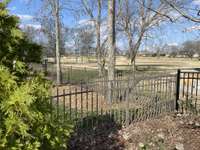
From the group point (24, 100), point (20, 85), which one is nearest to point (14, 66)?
point (20, 85)

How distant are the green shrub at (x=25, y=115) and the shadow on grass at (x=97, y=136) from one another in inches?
88.4

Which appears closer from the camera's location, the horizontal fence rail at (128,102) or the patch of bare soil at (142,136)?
the patch of bare soil at (142,136)

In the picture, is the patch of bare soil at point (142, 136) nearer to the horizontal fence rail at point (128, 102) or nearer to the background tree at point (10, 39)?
the horizontal fence rail at point (128, 102)

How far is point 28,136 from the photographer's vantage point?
3.71 meters

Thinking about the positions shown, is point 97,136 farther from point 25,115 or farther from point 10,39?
point 10,39

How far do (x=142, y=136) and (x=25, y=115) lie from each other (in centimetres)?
377

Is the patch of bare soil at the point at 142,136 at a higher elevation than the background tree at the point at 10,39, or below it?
below

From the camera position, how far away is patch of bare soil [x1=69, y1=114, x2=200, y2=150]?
633 cm

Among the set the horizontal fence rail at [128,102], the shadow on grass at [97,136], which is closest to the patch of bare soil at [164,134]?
the shadow on grass at [97,136]

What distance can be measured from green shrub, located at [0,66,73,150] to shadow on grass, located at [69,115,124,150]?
2.25 metres

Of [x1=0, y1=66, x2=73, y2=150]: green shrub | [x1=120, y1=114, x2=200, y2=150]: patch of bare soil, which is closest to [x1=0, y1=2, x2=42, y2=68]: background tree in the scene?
[x1=0, y1=66, x2=73, y2=150]: green shrub

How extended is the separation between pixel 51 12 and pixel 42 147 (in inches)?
674

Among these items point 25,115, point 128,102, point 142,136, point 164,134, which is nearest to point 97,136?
point 142,136

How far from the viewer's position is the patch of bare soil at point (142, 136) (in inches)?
249
